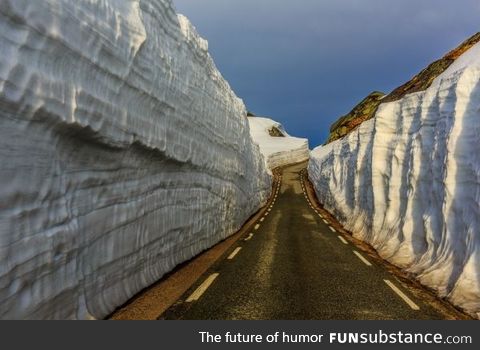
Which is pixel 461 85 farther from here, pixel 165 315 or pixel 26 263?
pixel 26 263

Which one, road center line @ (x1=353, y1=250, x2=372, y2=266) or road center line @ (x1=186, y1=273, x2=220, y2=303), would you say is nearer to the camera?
road center line @ (x1=186, y1=273, x2=220, y2=303)

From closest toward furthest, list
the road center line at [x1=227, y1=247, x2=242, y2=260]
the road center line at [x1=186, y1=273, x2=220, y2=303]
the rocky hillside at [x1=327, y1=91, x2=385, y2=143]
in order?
the road center line at [x1=186, y1=273, x2=220, y2=303]
the road center line at [x1=227, y1=247, x2=242, y2=260]
the rocky hillside at [x1=327, y1=91, x2=385, y2=143]

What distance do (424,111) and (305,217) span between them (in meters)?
11.1

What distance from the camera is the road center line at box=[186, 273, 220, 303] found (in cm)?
733

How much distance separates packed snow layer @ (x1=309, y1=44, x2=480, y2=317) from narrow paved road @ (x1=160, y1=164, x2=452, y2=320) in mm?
909

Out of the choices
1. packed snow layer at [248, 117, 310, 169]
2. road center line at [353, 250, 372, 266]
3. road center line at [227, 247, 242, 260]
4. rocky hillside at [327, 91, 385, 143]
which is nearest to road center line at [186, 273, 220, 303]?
road center line at [227, 247, 242, 260]

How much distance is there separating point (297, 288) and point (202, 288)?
1761mm

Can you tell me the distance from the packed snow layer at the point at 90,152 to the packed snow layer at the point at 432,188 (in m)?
5.57

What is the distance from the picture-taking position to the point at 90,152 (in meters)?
6.08

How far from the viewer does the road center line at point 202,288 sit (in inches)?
289

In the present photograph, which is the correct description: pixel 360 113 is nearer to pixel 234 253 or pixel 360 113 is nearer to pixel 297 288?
pixel 234 253

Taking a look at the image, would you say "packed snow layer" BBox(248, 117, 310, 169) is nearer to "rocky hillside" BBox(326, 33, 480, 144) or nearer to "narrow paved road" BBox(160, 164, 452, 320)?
"rocky hillside" BBox(326, 33, 480, 144)

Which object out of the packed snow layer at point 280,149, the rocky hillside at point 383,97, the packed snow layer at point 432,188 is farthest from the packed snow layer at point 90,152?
the packed snow layer at point 280,149

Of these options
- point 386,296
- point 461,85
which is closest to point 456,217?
point 386,296
